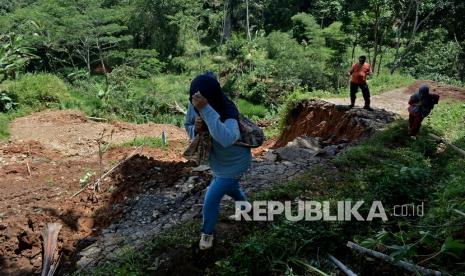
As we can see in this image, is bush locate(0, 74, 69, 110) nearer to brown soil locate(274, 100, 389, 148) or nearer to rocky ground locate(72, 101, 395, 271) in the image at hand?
brown soil locate(274, 100, 389, 148)

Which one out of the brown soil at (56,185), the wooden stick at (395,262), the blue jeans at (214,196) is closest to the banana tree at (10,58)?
the brown soil at (56,185)

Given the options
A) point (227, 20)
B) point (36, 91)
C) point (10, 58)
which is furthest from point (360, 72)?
point (227, 20)

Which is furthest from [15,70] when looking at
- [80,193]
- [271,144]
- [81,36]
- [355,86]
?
[355,86]

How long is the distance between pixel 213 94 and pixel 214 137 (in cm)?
33

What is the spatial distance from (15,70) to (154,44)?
13.9 metres

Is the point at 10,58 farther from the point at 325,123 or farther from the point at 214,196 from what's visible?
the point at 214,196

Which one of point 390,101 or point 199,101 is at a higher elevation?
point 199,101

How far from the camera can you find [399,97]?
39.9 feet

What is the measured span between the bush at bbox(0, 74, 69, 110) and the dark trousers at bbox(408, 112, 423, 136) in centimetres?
1135

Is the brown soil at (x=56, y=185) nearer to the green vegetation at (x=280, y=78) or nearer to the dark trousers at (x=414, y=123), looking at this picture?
the green vegetation at (x=280, y=78)

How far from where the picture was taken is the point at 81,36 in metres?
20.5

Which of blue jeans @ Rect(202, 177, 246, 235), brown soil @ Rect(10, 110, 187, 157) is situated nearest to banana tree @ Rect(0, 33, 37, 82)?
brown soil @ Rect(10, 110, 187, 157)

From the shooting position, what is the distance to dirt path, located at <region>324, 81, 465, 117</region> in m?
10.9

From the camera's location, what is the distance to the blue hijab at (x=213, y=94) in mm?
3328
